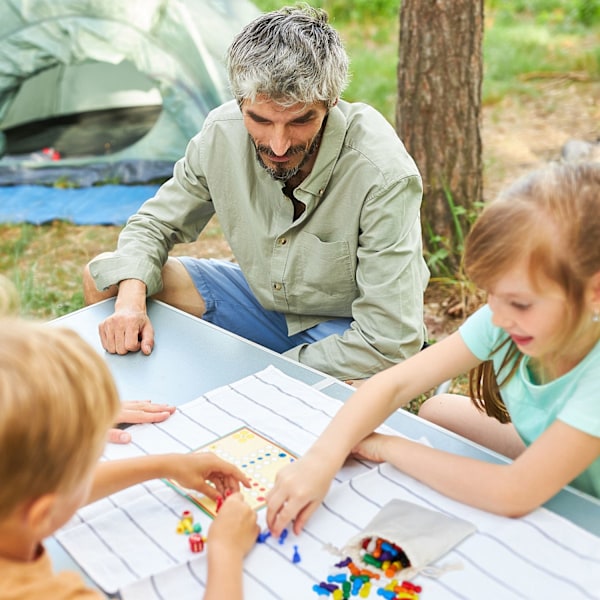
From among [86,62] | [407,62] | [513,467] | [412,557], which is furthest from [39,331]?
[86,62]

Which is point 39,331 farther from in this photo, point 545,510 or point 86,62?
point 86,62

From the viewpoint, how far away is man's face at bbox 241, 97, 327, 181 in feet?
6.16

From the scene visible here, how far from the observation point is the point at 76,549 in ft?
3.81

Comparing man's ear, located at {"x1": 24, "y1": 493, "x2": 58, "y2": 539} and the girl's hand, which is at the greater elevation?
man's ear, located at {"x1": 24, "y1": 493, "x2": 58, "y2": 539}

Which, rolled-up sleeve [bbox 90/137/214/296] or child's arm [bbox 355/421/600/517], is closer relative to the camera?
child's arm [bbox 355/421/600/517]

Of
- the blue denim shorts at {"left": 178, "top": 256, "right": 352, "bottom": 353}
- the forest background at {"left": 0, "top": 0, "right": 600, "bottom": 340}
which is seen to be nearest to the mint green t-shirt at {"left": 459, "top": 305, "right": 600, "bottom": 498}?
the blue denim shorts at {"left": 178, "top": 256, "right": 352, "bottom": 353}

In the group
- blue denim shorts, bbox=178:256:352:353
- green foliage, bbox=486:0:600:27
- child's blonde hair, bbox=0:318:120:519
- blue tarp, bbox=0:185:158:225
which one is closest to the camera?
child's blonde hair, bbox=0:318:120:519

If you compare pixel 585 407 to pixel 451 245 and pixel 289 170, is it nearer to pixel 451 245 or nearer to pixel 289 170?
pixel 289 170

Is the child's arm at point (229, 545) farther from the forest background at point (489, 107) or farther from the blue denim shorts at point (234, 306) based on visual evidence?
the forest background at point (489, 107)

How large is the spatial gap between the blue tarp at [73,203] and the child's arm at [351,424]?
291 centimetres

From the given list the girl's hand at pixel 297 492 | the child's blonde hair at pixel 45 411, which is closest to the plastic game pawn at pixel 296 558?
the girl's hand at pixel 297 492

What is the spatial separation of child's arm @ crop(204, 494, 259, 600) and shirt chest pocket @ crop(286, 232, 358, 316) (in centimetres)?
92

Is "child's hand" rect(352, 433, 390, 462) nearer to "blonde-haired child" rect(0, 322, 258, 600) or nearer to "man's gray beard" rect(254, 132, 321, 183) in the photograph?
"blonde-haired child" rect(0, 322, 258, 600)

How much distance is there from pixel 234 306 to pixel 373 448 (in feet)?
3.50
